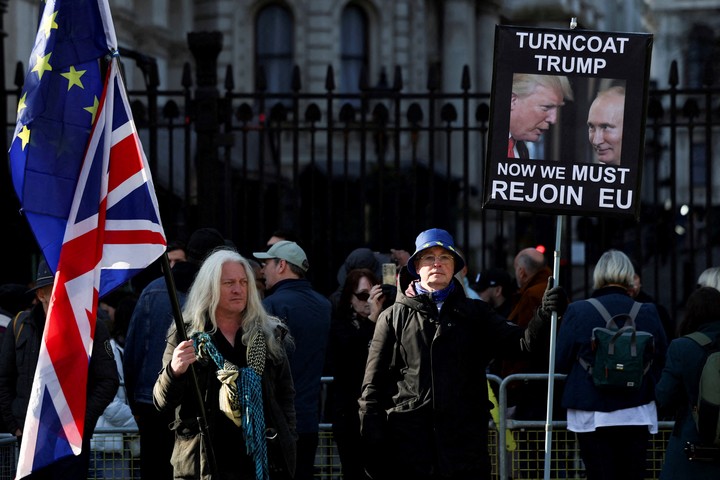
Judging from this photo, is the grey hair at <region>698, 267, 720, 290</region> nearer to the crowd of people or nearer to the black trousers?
the crowd of people

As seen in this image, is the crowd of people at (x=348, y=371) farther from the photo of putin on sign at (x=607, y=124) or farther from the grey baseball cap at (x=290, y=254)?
the photo of putin on sign at (x=607, y=124)

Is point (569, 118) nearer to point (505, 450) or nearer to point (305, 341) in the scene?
point (305, 341)

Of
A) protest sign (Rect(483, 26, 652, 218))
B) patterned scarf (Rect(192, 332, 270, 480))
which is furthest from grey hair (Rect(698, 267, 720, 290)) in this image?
patterned scarf (Rect(192, 332, 270, 480))

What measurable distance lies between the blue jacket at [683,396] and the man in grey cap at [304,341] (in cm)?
196

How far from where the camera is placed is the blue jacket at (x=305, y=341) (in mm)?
8203

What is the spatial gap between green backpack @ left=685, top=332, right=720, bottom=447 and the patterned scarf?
90.8 inches

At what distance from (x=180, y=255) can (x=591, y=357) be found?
289cm

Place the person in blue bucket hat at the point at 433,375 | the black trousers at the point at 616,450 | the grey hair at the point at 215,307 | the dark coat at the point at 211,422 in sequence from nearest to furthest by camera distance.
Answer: the dark coat at the point at 211,422, the grey hair at the point at 215,307, the person in blue bucket hat at the point at 433,375, the black trousers at the point at 616,450

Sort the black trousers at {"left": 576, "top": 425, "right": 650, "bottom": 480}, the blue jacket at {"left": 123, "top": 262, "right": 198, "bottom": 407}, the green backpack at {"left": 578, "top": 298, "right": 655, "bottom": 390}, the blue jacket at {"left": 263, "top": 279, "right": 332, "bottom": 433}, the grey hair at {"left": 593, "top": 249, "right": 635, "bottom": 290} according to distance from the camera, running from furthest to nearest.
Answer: the grey hair at {"left": 593, "top": 249, "right": 635, "bottom": 290}
the black trousers at {"left": 576, "top": 425, "right": 650, "bottom": 480}
the green backpack at {"left": 578, "top": 298, "right": 655, "bottom": 390}
the blue jacket at {"left": 263, "top": 279, "right": 332, "bottom": 433}
the blue jacket at {"left": 123, "top": 262, "right": 198, "bottom": 407}

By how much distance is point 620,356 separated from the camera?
8453mm

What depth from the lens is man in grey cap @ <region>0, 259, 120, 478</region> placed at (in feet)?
25.4

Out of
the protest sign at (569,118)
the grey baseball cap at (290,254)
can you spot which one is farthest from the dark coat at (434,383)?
the grey baseball cap at (290,254)

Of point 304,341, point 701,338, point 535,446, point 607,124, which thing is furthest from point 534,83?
point 535,446

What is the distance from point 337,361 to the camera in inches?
331
